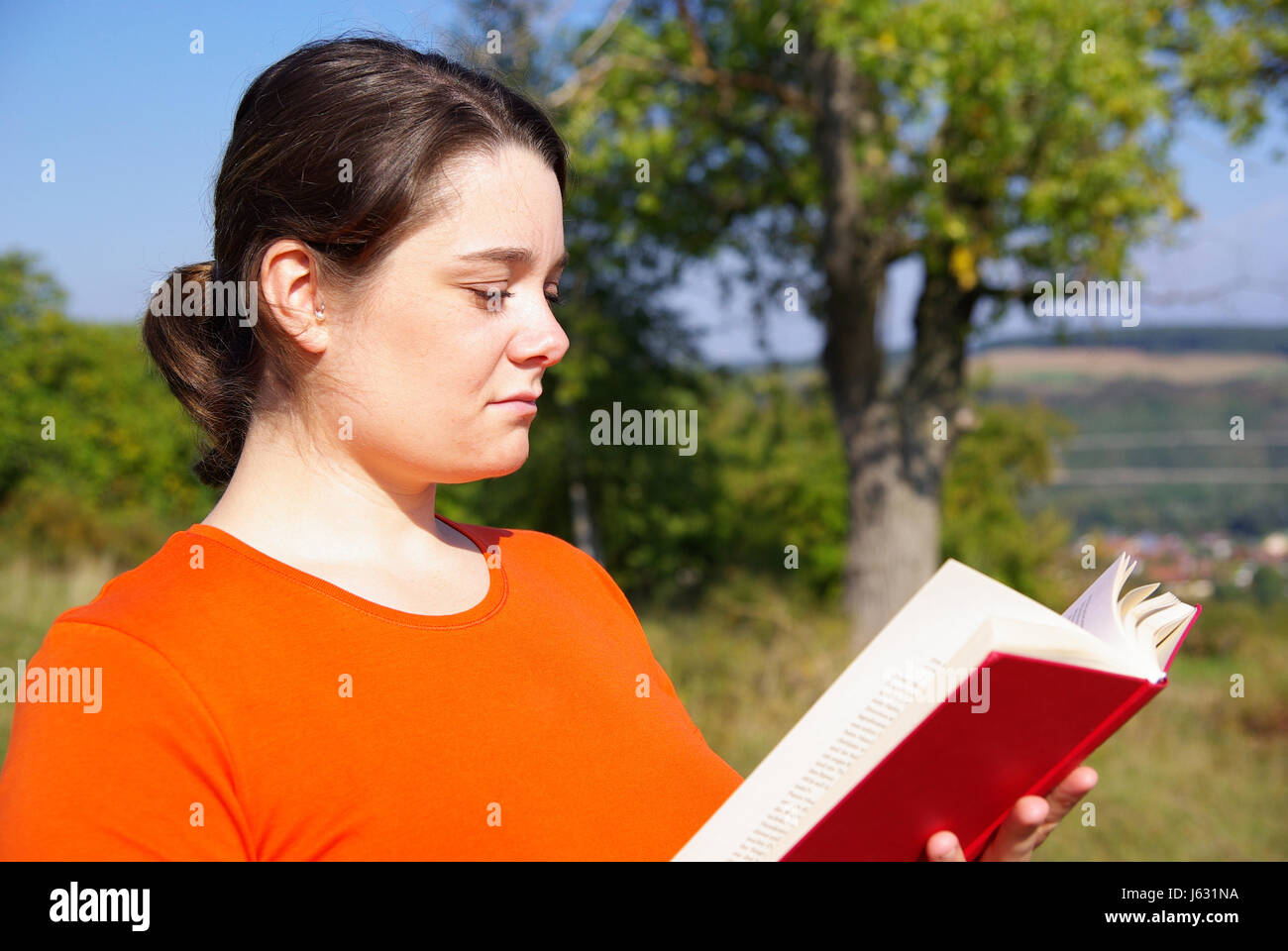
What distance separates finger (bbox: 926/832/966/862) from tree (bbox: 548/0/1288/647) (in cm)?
536

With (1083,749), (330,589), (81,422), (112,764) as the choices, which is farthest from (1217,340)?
(112,764)

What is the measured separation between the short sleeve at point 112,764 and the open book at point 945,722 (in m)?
0.50

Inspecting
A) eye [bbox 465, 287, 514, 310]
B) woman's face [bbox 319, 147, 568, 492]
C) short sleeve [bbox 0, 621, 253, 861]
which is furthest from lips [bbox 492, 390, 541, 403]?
short sleeve [bbox 0, 621, 253, 861]

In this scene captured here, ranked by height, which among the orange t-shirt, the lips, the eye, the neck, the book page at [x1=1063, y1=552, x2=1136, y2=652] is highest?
the eye

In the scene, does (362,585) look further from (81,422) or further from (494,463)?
(81,422)

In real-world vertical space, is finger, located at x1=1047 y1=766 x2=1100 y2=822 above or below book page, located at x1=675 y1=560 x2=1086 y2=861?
below

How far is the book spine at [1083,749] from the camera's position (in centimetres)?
107

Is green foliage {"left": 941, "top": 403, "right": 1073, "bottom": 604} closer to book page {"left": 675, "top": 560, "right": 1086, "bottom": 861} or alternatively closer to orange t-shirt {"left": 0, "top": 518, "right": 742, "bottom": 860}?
orange t-shirt {"left": 0, "top": 518, "right": 742, "bottom": 860}

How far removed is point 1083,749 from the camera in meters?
1.16

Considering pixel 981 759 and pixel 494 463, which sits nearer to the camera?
pixel 981 759

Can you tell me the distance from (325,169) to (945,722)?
980 millimetres

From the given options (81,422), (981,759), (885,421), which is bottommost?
(981,759)

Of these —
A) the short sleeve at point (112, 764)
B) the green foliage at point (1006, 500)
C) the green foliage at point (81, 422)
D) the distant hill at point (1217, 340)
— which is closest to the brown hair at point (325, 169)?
the short sleeve at point (112, 764)

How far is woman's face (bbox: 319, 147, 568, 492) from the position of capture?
1.34 meters
